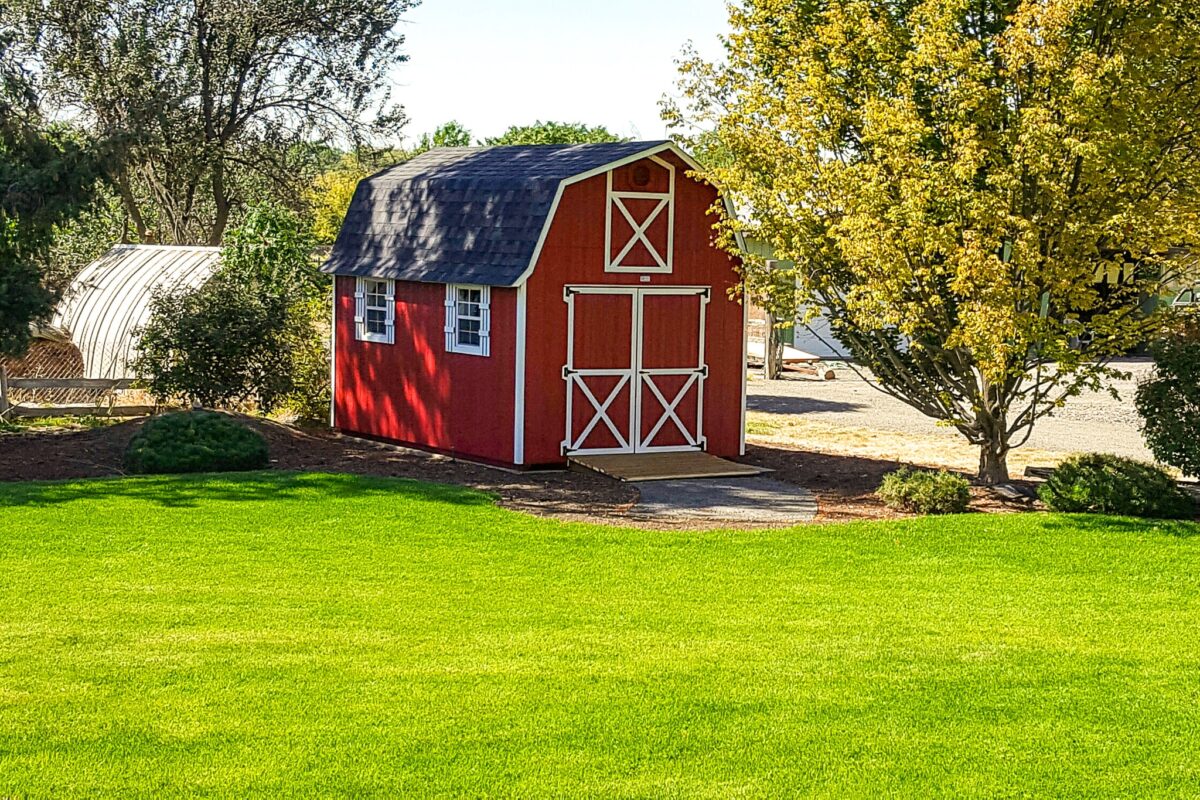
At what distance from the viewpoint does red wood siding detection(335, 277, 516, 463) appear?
18.5 m

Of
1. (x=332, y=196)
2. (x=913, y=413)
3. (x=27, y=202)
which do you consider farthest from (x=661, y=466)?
(x=332, y=196)

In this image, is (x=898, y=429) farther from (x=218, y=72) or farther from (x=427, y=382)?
(x=218, y=72)

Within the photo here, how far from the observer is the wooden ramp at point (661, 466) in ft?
59.0

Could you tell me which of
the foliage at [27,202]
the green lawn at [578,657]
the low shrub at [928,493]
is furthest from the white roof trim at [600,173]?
the foliage at [27,202]

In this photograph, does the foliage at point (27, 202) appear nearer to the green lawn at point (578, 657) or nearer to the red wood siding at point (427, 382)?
the red wood siding at point (427, 382)

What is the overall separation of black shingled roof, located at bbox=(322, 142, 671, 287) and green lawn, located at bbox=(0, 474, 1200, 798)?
16.2 ft

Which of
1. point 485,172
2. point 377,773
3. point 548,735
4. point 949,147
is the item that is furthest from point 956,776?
point 485,172

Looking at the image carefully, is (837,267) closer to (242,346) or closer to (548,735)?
(242,346)

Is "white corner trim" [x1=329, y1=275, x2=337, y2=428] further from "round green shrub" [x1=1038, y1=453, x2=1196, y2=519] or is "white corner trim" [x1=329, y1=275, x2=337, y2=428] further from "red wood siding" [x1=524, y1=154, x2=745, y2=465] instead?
"round green shrub" [x1=1038, y1=453, x2=1196, y2=519]

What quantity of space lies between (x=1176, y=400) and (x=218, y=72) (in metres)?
21.9

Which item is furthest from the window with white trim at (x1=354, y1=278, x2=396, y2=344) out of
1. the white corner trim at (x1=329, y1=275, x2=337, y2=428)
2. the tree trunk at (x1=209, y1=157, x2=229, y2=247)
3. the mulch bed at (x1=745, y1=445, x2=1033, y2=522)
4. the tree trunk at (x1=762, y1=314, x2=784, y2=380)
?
the tree trunk at (x1=762, y1=314, x2=784, y2=380)

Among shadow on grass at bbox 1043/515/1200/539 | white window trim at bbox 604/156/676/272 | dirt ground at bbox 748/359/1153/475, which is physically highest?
white window trim at bbox 604/156/676/272

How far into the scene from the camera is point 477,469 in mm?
18438

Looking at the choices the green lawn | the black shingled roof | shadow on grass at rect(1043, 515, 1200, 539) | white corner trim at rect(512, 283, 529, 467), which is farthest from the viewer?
the black shingled roof
